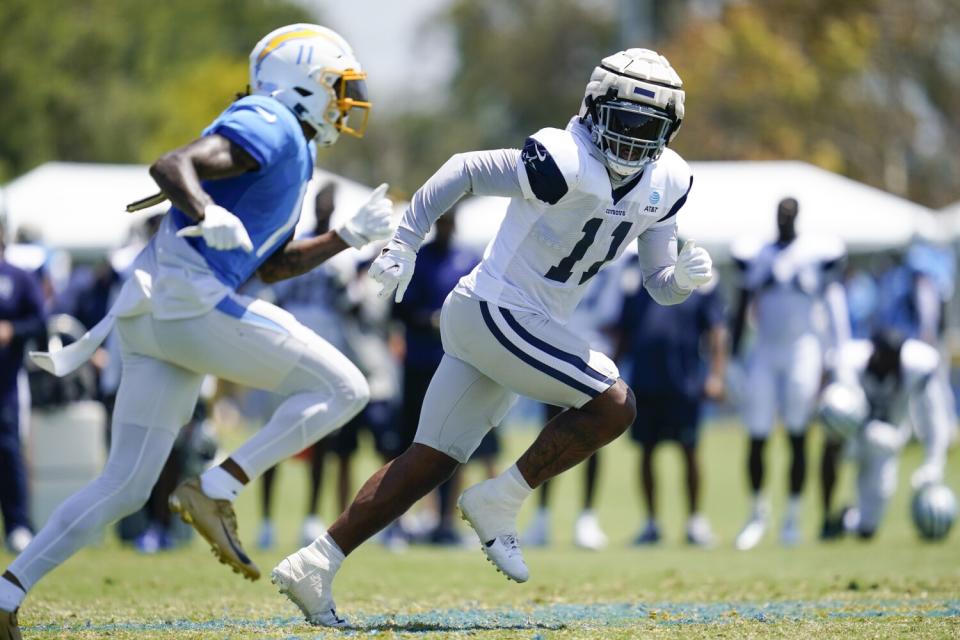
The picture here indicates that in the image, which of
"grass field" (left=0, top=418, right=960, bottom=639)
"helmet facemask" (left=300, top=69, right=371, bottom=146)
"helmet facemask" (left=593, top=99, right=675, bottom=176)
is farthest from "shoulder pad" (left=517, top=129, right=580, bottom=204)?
"grass field" (left=0, top=418, right=960, bottom=639)

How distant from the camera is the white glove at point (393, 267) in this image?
5727mm

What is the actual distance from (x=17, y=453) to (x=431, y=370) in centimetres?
297

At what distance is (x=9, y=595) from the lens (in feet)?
18.2

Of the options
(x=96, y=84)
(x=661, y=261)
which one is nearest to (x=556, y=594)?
(x=661, y=261)

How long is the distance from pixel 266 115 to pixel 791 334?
669 centimetres

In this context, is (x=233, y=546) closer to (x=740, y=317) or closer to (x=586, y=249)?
(x=586, y=249)

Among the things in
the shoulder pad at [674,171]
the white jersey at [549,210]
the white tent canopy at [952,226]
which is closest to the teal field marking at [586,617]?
the white jersey at [549,210]

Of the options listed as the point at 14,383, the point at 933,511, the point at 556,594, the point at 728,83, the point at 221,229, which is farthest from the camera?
the point at 728,83

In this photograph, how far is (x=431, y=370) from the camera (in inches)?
447

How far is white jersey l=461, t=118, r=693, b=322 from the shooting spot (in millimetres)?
5746

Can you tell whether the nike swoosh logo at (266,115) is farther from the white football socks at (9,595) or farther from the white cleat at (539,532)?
the white cleat at (539,532)

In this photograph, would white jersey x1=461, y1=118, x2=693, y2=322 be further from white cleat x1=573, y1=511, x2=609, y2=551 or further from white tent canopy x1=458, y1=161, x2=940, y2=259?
white tent canopy x1=458, y1=161, x2=940, y2=259

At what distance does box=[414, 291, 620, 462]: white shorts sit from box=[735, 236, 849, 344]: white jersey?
589 cm

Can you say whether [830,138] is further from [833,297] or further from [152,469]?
[152,469]
